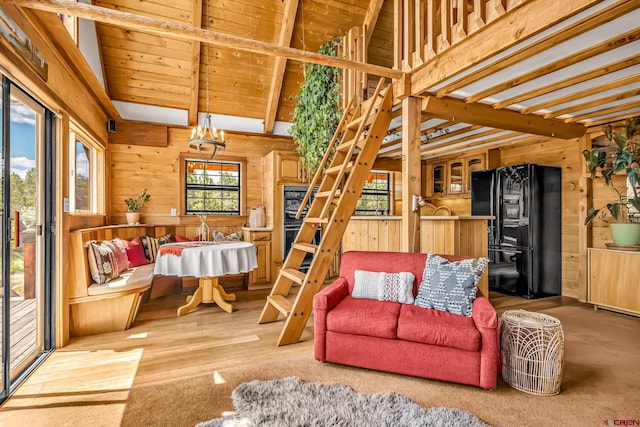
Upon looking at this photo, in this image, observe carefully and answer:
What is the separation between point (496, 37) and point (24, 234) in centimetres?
381

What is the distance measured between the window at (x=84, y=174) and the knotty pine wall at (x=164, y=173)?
0.24 meters

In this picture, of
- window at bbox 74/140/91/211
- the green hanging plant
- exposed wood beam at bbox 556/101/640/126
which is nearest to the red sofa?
the green hanging plant

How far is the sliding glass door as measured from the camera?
2.18 m

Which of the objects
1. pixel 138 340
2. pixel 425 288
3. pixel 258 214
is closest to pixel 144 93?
pixel 258 214

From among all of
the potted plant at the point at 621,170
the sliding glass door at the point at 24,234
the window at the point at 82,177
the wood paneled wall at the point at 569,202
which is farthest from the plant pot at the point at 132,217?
the wood paneled wall at the point at 569,202

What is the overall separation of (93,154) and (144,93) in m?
1.17

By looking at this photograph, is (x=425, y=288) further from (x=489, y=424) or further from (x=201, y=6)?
(x=201, y=6)

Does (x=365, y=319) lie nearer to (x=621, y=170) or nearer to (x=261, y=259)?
(x=261, y=259)

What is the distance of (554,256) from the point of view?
476 cm

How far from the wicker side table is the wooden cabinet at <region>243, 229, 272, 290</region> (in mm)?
3528

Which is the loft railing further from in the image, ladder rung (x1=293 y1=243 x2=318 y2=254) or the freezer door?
the freezer door

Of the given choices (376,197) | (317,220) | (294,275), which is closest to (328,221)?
(317,220)

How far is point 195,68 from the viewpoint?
471cm

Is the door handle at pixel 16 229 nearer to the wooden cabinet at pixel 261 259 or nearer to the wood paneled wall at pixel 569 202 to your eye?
the wooden cabinet at pixel 261 259
